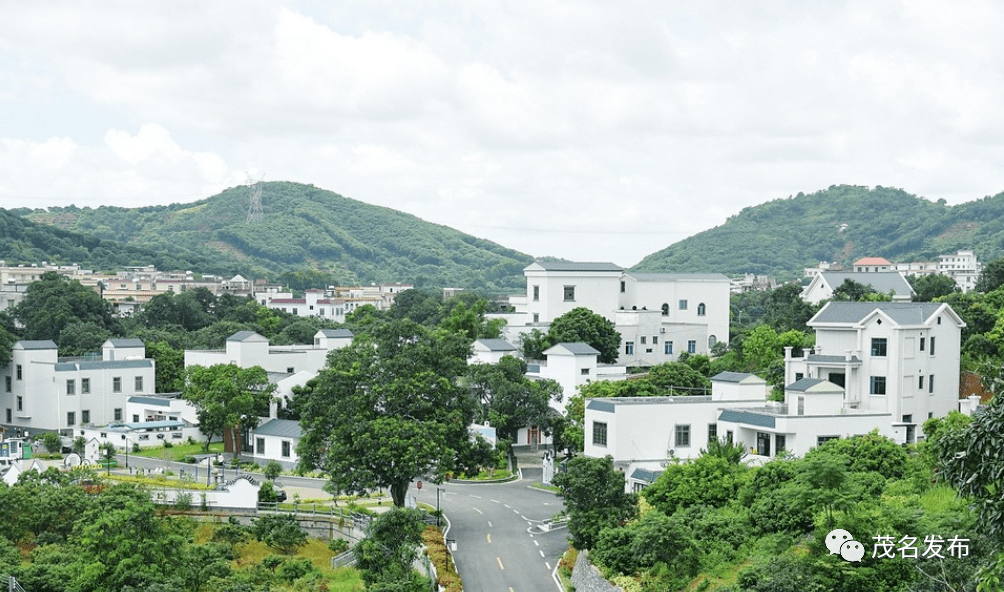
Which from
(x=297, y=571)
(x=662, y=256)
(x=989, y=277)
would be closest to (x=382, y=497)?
(x=297, y=571)

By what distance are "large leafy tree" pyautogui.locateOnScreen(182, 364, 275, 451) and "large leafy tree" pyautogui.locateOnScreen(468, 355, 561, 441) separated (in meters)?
8.83

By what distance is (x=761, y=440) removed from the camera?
34.2 meters

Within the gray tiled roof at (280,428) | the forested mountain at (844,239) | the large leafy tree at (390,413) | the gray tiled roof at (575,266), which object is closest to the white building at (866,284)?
the gray tiled roof at (575,266)

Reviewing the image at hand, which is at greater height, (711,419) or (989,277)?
(989,277)

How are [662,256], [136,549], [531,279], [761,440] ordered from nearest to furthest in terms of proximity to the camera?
[136,549], [761,440], [531,279], [662,256]

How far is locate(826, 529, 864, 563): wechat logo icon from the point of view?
20.0 m

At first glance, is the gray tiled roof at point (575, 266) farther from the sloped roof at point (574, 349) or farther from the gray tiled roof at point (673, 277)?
the sloped roof at point (574, 349)

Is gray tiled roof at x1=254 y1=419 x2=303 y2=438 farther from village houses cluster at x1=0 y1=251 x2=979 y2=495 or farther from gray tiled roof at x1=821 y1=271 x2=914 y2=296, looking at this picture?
gray tiled roof at x1=821 y1=271 x2=914 y2=296

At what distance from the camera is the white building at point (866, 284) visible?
58562mm

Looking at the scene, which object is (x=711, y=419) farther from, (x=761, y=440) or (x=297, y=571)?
(x=297, y=571)

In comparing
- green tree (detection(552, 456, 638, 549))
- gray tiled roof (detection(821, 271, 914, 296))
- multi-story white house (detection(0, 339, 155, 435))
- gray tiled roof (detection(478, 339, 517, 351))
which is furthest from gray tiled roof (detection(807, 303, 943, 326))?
multi-story white house (detection(0, 339, 155, 435))

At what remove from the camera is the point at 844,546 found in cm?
2006

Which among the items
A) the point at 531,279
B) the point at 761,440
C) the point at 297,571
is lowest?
the point at 297,571

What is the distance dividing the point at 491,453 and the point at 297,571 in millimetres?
8359
